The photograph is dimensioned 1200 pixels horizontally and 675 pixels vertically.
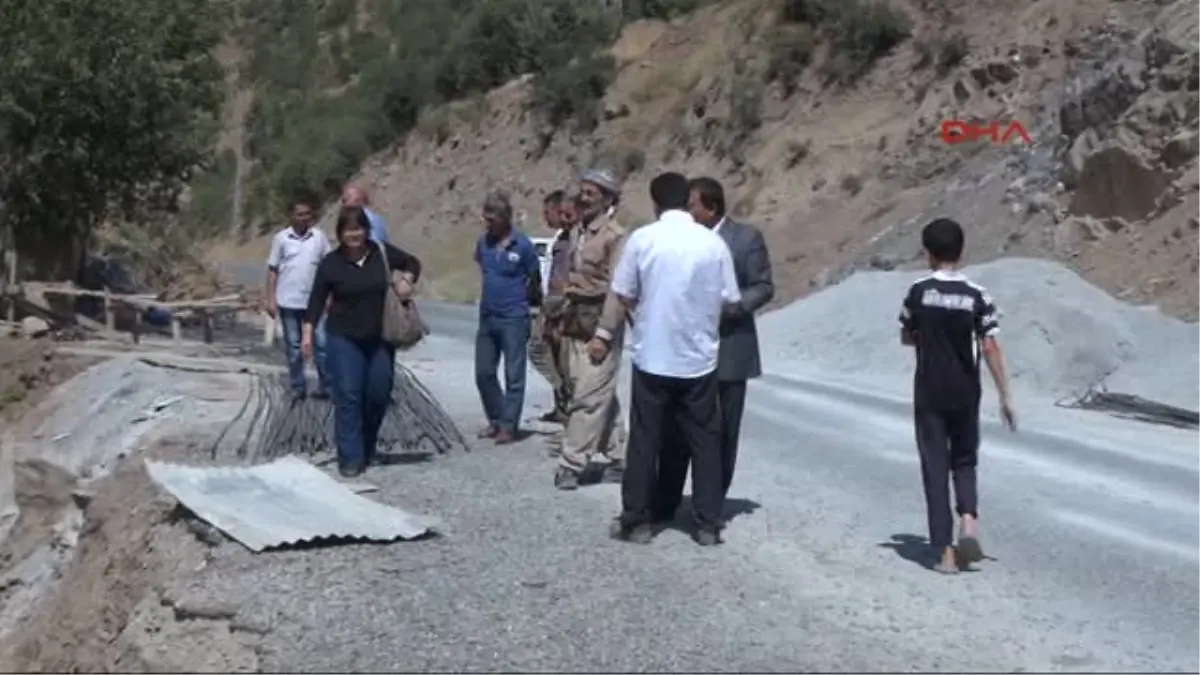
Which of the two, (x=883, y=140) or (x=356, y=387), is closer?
(x=356, y=387)

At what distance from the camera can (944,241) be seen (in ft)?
30.8

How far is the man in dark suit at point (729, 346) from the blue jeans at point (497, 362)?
3.80 metres

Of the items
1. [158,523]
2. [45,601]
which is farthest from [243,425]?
[158,523]

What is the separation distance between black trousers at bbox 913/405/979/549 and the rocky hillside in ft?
51.0

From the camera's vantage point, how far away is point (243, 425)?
13.8 metres

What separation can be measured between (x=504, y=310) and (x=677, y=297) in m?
4.60

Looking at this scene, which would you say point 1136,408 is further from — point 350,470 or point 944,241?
point 944,241

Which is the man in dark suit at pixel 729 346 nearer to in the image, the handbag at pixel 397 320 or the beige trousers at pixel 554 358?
the beige trousers at pixel 554 358

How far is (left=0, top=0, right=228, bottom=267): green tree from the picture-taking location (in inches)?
954

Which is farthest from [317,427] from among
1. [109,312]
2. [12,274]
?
[12,274]

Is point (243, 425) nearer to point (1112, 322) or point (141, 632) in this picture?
point (141, 632)

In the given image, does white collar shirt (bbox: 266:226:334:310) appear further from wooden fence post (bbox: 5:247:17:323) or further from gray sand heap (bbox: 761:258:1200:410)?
wooden fence post (bbox: 5:247:17:323)

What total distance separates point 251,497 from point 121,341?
522 inches

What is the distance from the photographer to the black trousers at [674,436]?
9.65 m
